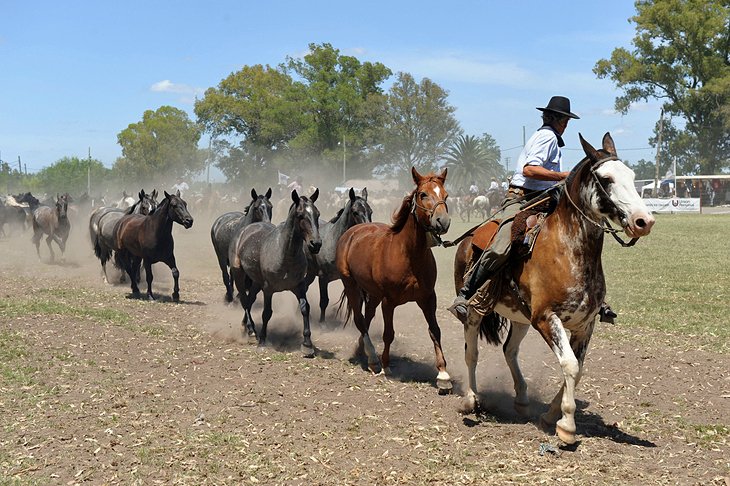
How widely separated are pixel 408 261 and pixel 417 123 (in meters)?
58.8

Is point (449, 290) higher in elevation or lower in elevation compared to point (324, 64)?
lower

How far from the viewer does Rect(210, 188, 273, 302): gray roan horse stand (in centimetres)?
1459

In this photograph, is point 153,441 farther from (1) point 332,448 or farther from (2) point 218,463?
(1) point 332,448

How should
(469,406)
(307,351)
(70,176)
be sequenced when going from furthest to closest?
(70,176) < (307,351) < (469,406)

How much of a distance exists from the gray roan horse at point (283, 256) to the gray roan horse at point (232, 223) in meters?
2.00

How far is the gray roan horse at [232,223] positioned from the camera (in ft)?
47.9

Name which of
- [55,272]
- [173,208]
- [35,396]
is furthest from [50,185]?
[35,396]

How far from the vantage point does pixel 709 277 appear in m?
17.4

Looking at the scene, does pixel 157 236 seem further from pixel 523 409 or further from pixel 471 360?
pixel 523 409

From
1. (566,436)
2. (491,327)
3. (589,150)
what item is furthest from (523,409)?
(589,150)

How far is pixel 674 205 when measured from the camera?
47.5 m

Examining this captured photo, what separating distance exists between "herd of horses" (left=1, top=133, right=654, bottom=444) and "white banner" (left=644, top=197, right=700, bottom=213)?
37.7 m

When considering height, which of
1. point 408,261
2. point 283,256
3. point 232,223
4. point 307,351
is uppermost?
point 232,223

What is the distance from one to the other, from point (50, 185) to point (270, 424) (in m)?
119
